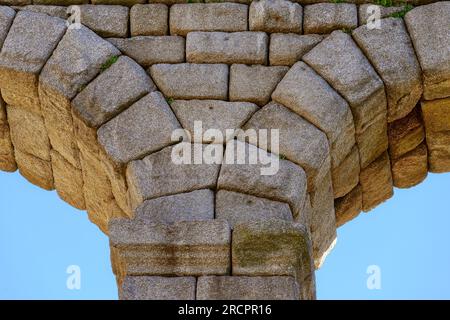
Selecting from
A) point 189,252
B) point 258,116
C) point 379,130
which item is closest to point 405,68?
point 379,130

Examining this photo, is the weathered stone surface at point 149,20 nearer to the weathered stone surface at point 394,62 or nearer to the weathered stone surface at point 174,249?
the weathered stone surface at point 394,62

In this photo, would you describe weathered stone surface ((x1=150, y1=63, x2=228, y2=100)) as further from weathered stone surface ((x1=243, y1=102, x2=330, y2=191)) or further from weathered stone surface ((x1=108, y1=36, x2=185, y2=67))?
weathered stone surface ((x1=243, y1=102, x2=330, y2=191))

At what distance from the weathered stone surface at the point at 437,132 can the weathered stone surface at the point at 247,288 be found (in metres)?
2.26

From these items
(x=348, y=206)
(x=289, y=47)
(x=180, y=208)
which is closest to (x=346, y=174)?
(x=348, y=206)

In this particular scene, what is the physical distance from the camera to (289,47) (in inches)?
320

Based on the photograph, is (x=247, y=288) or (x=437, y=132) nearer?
(x=247, y=288)

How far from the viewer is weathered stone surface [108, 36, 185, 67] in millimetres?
8148

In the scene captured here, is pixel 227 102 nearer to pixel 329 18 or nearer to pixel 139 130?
pixel 139 130

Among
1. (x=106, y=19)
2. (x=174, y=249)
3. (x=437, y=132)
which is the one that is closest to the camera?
(x=174, y=249)

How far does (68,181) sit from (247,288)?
8.30 ft

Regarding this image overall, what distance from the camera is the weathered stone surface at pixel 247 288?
6496 mm

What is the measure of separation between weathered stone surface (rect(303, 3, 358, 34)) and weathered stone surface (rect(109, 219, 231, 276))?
2119 mm

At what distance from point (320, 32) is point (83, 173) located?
2.01 meters

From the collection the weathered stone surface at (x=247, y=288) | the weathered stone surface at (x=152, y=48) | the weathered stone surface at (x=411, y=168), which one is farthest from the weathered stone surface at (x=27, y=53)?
the weathered stone surface at (x=411, y=168)
